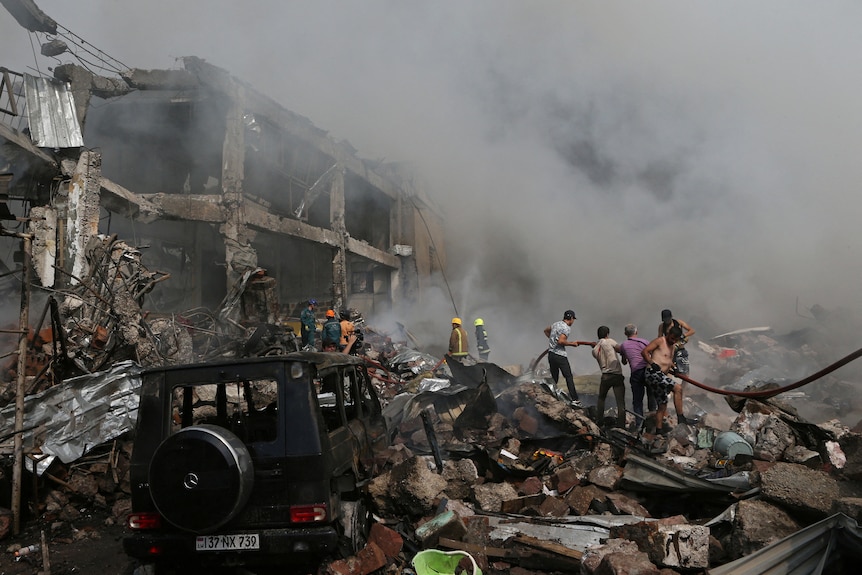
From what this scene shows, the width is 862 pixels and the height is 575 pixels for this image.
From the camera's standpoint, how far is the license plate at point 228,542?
291 centimetres

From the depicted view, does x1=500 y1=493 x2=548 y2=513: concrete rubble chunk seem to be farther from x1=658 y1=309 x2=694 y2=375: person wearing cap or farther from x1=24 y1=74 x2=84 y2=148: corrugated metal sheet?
x1=24 y1=74 x2=84 y2=148: corrugated metal sheet

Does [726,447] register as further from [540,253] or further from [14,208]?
[540,253]

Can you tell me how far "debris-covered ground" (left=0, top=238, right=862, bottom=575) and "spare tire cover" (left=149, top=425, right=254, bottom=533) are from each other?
2.17ft

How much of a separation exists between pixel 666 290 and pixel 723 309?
2287mm

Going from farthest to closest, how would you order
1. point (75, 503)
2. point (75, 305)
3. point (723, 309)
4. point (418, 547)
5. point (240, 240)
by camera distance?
1. point (723, 309)
2. point (240, 240)
3. point (75, 305)
4. point (75, 503)
5. point (418, 547)

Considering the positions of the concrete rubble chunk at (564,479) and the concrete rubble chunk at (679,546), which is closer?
the concrete rubble chunk at (679,546)

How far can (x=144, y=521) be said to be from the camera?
3.04 m

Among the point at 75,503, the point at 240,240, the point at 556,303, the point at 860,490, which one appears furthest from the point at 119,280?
the point at 556,303

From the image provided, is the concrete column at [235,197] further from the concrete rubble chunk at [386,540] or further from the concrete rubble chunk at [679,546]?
the concrete rubble chunk at [679,546]

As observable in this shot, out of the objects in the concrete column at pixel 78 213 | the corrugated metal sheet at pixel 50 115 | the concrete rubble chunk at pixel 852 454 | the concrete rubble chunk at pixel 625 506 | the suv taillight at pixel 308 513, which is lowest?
the concrete rubble chunk at pixel 625 506

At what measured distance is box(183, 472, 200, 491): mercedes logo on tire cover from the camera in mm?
2846

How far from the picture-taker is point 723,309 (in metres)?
15.6

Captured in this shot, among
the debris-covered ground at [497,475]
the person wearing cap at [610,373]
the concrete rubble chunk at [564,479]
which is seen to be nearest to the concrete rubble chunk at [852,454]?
the debris-covered ground at [497,475]

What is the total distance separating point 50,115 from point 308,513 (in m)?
10.7
